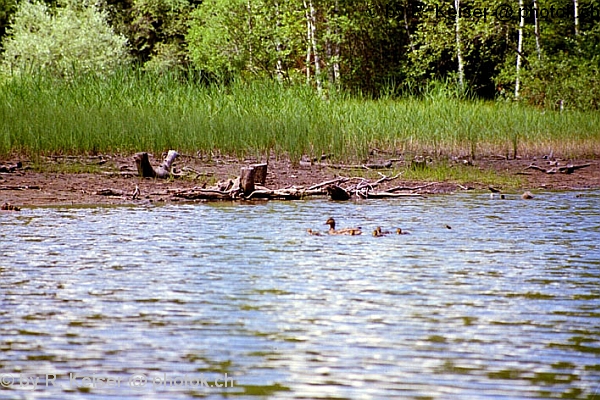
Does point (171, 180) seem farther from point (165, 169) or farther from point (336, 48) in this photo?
point (336, 48)

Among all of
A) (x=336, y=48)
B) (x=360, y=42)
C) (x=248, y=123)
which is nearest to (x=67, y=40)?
(x=336, y=48)

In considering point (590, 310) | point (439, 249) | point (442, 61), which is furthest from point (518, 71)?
point (590, 310)

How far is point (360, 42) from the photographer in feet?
129

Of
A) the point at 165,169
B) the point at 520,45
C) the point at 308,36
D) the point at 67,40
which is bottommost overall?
the point at 165,169

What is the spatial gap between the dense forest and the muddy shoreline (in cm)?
1141

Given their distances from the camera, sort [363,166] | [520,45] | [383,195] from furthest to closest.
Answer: [520,45] < [363,166] < [383,195]

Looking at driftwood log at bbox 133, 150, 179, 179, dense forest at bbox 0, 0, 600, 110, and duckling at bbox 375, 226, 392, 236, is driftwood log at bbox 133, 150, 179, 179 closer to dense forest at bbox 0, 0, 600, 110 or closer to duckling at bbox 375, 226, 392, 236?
duckling at bbox 375, 226, 392, 236

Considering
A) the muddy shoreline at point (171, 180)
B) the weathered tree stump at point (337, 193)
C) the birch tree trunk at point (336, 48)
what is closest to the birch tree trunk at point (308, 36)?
the birch tree trunk at point (336, 48)

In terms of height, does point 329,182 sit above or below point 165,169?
below

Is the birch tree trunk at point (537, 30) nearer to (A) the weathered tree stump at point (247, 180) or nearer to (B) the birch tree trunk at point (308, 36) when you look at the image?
(B) the birch tree trunk at point (308, 36)

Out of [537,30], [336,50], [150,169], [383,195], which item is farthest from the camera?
[336,50]

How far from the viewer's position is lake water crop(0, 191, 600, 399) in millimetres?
3971

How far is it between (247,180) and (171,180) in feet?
6.00

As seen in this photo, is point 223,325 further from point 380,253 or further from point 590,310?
point 380,253
